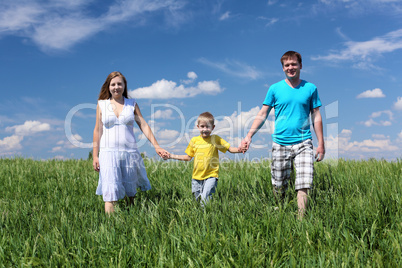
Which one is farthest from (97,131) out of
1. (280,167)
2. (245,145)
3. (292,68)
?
(292,68)

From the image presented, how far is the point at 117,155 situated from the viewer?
447 cm

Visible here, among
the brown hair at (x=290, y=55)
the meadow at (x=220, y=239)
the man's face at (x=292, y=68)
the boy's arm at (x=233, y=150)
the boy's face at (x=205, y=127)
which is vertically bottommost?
the meadow at (x=220, y=239)

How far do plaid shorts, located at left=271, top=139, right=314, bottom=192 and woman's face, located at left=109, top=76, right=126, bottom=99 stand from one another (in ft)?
7.27

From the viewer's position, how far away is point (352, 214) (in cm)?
368

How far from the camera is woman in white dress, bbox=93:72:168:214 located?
4445 mm

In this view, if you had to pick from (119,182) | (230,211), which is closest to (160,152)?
(119,182)

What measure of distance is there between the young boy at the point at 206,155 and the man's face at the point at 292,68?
3.81ft

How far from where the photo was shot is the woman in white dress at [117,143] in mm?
4445

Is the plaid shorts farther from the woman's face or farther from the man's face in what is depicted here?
the woman's face

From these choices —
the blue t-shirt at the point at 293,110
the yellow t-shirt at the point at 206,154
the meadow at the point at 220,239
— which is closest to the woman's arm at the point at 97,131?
the meadow at the point at 220,239

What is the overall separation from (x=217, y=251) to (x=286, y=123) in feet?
6.92

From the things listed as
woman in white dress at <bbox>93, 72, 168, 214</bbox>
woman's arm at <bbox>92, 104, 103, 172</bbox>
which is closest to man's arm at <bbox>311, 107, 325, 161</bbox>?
woman in white dress at <bbox>93, 72, 168, 214</bbox>

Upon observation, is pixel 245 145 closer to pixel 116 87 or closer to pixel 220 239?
pixel 220 239

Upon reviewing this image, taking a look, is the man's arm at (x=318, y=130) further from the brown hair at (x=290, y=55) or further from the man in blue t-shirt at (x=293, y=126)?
the brown hair at (x=290, y=55)
